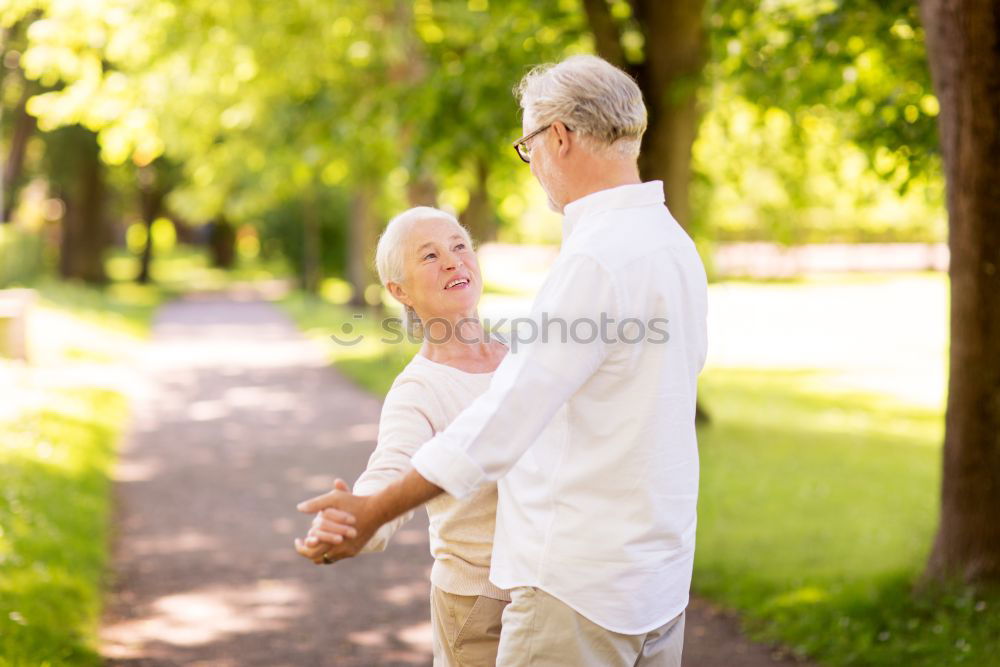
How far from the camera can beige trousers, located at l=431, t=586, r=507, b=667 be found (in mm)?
2826

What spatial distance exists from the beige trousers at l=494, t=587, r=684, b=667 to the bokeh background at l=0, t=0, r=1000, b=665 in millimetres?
1821

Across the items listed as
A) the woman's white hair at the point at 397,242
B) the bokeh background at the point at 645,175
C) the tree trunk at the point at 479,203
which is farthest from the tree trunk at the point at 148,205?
the woman's white hair at the point at 397,242

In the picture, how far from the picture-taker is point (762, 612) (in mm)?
6141

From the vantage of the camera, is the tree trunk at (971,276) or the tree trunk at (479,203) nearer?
the tree trunk at (971,276)

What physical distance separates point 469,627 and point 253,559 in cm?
485

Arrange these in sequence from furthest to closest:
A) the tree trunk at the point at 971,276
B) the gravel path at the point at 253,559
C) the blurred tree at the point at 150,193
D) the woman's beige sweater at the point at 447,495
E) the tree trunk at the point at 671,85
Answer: the blurred tree at the point at 150,193, the tree trunk at the point at 671,85, the gravel path at the point at 253,559, the tree trunk at the point at 971,276, the woman's beige sweater at the point at 447,495

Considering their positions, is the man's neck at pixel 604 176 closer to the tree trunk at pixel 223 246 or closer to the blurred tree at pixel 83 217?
the blurred tree at pixel 83 217

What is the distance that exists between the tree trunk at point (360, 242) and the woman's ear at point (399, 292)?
24652mm

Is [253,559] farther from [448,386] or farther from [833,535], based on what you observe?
[448,386]

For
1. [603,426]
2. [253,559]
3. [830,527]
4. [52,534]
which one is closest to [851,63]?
[830,527]

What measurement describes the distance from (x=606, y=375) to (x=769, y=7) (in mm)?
8031

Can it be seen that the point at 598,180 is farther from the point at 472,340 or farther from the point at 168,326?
the point at 168,326

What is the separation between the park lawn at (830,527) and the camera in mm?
5461

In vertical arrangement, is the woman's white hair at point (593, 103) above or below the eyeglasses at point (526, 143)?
above
